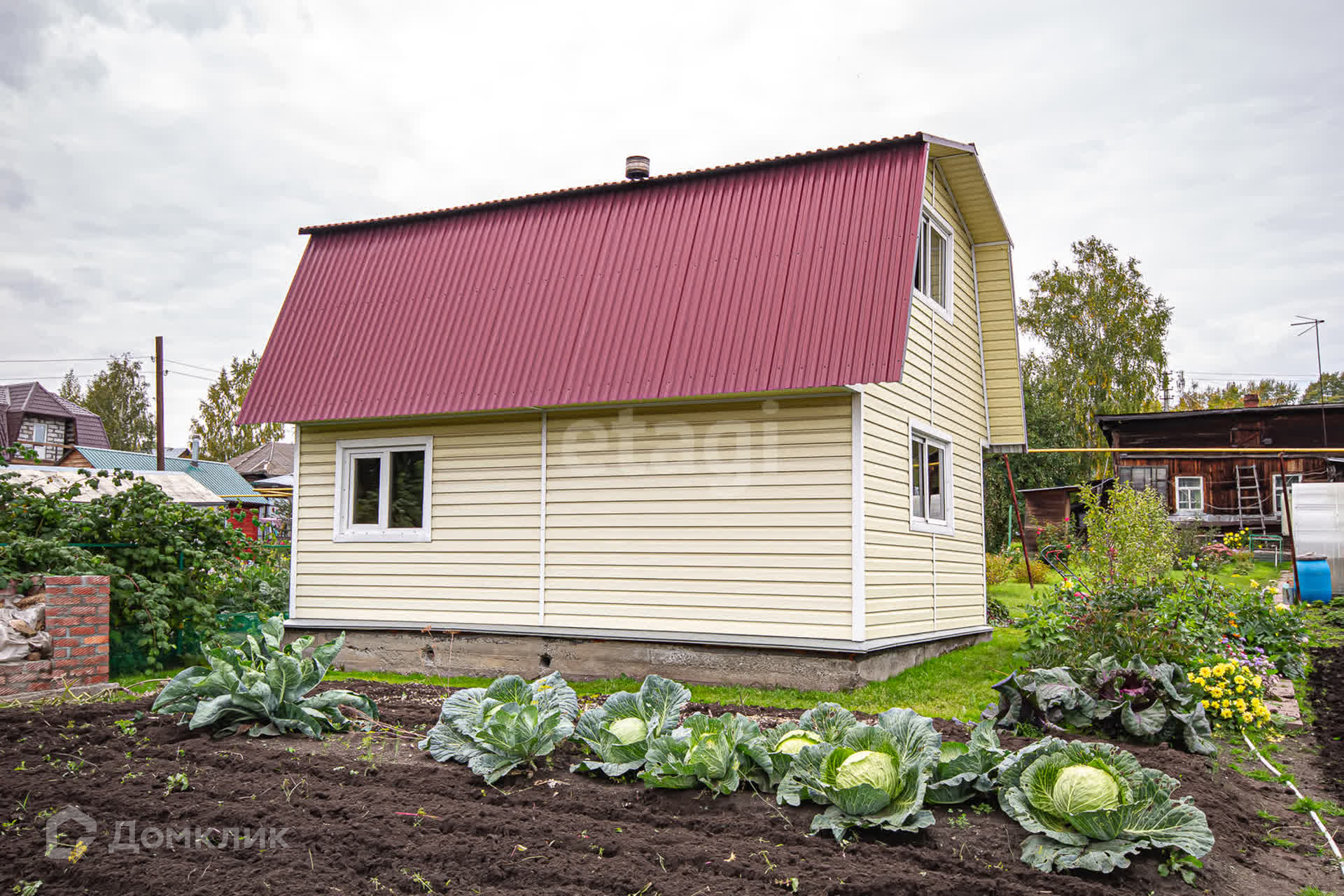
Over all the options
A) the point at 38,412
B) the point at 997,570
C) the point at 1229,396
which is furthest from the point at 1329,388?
the point at 38,412

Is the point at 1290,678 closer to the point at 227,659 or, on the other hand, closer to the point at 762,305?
the point at 762,305

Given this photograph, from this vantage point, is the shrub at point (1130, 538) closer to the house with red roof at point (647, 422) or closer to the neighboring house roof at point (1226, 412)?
the house with red roof at point (647, 422)

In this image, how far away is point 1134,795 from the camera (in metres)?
3.74

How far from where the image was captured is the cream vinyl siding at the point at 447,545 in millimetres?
10023

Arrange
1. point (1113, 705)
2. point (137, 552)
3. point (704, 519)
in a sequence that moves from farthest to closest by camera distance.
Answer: point (137, 552)
point (704, 519)
point (1113, 705)

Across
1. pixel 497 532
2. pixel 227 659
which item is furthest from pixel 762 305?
pixel 227 659

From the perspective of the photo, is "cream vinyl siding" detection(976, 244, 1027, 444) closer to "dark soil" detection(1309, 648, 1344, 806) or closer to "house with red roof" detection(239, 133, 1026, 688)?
"house with red roof" detection(239, 133, 1026, 688)

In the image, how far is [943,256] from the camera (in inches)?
455

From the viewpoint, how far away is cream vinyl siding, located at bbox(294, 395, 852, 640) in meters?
8.77

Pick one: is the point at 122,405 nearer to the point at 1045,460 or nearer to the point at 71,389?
the point at 71,389

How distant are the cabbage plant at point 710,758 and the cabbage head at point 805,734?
6 cm

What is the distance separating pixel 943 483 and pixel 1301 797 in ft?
22.2

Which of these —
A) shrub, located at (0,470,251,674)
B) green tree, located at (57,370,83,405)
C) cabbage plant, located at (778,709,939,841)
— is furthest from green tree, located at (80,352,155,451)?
cabbage plant, located at (778,709,939,841)

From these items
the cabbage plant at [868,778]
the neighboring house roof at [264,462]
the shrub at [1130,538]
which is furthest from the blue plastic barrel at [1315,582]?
the neighboring house roof at [264,462]
